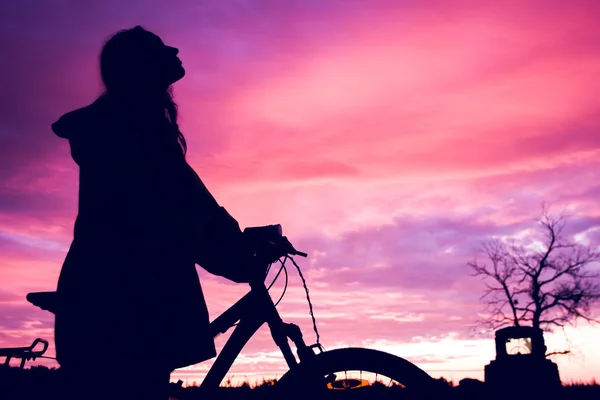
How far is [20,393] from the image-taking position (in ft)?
12.4

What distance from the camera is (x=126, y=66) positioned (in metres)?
3.30

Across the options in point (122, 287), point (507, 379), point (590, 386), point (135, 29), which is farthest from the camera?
point (507, 379)

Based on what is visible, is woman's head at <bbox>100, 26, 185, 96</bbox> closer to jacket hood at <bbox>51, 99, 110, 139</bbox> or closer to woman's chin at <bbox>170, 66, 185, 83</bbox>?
woman's chin at <bbox>170, 66, 185, 83</bbox>

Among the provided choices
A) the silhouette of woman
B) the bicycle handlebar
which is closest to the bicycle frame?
the bicycle handlebar

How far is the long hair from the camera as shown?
3287 millimetres

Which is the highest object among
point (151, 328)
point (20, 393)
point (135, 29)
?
point (135, 29)

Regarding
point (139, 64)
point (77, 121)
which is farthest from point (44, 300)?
point (139, 64)

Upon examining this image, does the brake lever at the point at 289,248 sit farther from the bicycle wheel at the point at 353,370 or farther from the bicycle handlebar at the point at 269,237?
the bicycle wheel at the point at 353,370

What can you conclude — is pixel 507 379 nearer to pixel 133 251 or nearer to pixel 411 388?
pixel 411 388

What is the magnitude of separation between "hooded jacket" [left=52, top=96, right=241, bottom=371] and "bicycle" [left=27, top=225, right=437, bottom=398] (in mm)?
465

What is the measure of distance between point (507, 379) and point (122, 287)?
1567cm

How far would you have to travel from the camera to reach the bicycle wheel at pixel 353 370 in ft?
11.7

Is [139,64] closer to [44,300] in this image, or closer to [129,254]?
[129,254]

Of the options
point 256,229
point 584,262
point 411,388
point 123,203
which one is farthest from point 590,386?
point 584,262
